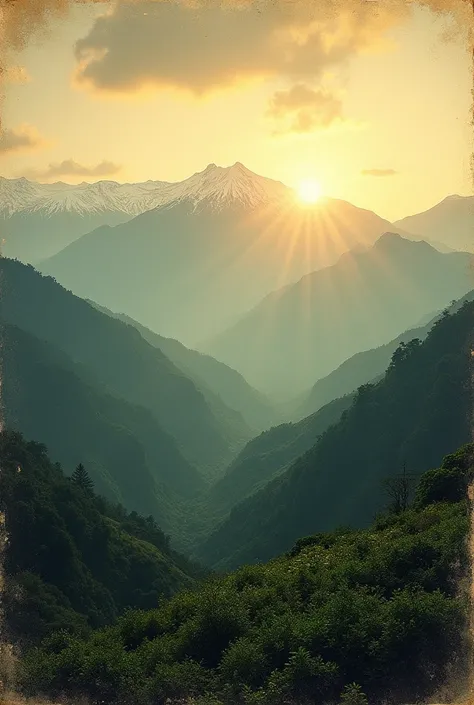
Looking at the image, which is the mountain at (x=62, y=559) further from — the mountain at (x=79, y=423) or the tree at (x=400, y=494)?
the mountain at (x=79, y=423)

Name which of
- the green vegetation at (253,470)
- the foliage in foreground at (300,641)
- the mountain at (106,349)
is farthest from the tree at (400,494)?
the mountain at (106,349)

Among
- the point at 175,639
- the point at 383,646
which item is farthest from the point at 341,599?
the point at 175,639

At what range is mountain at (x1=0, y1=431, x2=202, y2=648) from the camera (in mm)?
36500

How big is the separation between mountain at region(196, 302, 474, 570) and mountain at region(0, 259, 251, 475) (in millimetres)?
82358

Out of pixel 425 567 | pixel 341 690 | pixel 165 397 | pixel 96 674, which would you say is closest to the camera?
pixel 341 690

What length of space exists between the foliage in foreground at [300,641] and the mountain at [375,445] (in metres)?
61.7

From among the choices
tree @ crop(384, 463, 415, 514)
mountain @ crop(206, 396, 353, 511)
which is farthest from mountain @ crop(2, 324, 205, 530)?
tree @ crop(384, 463, 415, 514)

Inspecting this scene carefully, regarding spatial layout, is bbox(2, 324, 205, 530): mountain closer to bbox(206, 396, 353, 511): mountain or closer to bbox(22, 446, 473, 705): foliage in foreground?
bbox(206, 396, 353, 511): mountain

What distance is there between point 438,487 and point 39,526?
36.6 metres

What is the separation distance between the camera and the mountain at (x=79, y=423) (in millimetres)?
114000

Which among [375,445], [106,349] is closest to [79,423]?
[106,349]

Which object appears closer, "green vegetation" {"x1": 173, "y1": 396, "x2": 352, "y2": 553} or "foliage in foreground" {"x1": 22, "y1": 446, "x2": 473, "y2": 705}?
"foliage in foreground" {"x1": 22, "y1": 446, "x2": 473, "y2": 705}

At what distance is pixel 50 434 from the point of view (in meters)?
117

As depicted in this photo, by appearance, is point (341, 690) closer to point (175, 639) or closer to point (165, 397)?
point (175, 639)
